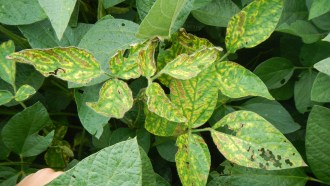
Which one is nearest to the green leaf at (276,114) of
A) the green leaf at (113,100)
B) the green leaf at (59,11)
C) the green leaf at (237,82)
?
the green leaf at (237,82)

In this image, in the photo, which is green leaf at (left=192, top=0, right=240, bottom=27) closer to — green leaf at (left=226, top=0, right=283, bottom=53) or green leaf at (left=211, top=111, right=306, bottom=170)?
green leaf at (left=226, top=0, right=283, bottom=53)

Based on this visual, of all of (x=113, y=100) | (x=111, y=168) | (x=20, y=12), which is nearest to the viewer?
(x=111, y=168)

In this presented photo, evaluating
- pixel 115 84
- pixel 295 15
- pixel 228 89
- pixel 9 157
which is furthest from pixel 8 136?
pixel 295 15

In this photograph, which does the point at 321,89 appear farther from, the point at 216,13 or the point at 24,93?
the point at 24,93

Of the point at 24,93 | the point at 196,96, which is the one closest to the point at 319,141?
the point at 196,96

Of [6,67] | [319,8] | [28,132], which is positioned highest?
[319,8]
